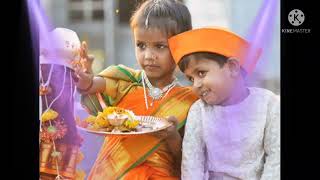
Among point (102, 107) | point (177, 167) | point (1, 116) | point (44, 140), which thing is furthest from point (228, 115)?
point (1, 116)

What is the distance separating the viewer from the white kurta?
4195 mm

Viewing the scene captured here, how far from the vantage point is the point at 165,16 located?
421cm

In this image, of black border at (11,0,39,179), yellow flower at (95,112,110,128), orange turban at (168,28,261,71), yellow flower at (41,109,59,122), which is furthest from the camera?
black border at (11,0,39,179)

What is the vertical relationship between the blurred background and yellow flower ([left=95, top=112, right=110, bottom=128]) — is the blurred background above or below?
above

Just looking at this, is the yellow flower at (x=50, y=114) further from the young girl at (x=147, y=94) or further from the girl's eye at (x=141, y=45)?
the girl's eye at (x=141, y=45)

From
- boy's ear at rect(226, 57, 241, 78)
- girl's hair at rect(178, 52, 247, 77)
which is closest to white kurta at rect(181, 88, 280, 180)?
boy's ear at rect(226, 57, 241, 78)

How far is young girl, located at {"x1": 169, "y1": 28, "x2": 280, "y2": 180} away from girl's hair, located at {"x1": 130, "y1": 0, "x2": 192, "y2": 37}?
6cm

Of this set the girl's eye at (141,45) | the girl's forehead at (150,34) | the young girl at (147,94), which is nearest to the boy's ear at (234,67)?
the young girl at (147,94)

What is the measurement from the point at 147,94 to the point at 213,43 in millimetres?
556

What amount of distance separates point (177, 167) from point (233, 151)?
391 mm
